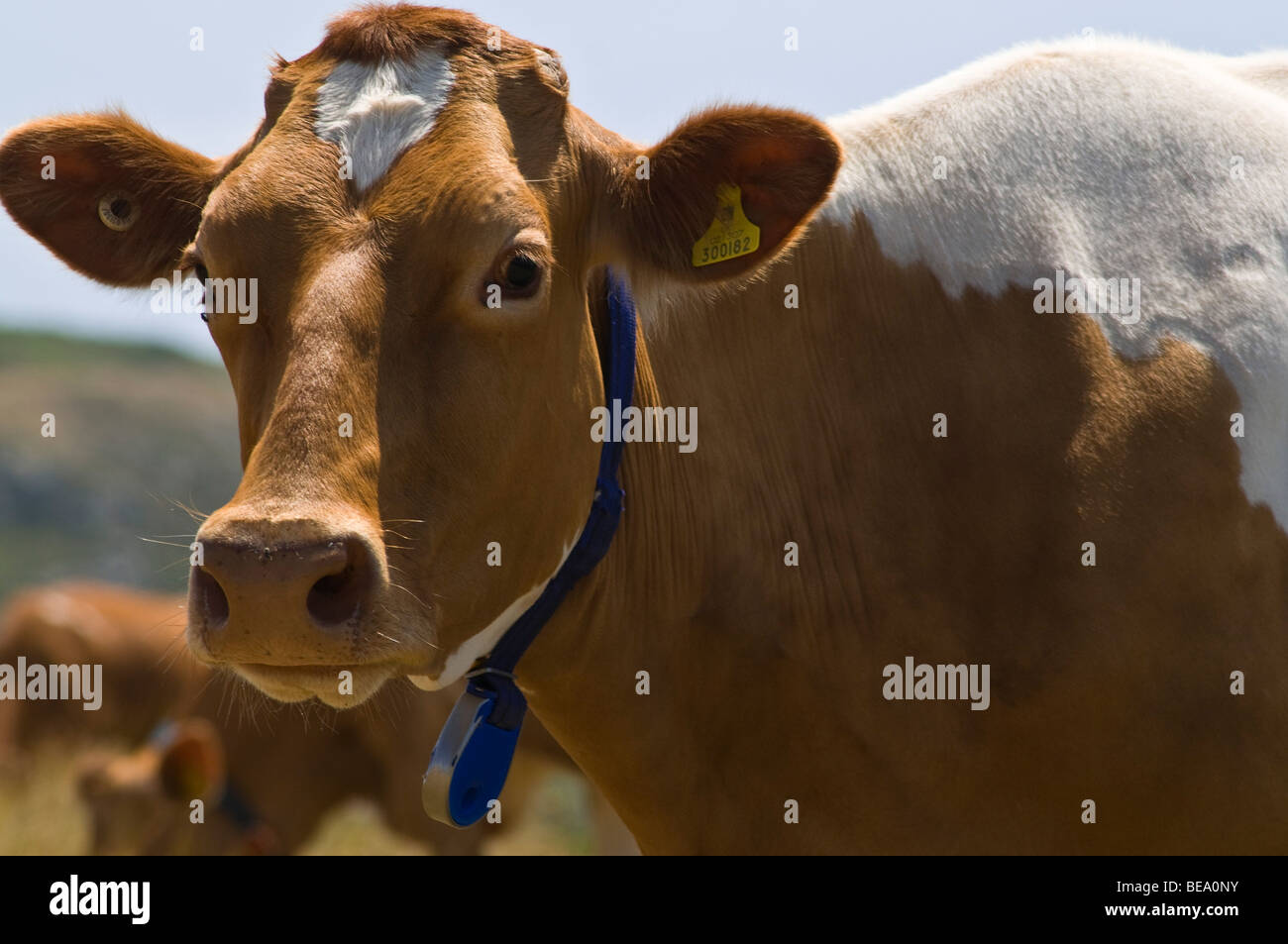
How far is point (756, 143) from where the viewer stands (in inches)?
135

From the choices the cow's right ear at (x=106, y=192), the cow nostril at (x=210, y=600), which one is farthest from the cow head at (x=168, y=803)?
the cow nostril at (x=210, y=600)

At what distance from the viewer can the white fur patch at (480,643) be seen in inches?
126

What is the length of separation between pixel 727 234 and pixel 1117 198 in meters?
1.12

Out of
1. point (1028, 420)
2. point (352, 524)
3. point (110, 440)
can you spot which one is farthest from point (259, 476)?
point (110, 440)

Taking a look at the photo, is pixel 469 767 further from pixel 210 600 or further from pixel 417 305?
pixel 417 305

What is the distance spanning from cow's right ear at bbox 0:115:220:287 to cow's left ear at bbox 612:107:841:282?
1.13m

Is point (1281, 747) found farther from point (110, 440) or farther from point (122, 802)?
point (110, 440)

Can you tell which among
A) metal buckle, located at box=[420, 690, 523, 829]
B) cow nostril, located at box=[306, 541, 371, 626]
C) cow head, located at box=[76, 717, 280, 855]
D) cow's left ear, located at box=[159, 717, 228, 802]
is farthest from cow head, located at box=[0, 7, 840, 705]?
cow head, located at box=[76, 717, 280, 855]

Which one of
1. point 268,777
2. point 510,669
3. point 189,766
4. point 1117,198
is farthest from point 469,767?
point 268,777

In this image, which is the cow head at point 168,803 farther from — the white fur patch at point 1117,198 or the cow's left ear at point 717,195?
the white fur patch at point 1117,198

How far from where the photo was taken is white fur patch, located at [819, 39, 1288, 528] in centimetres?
364

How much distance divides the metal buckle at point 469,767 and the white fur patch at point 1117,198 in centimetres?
163

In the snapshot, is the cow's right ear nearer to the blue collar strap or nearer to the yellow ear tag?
the blue collar strap

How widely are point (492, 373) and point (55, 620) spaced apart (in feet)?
34.9
